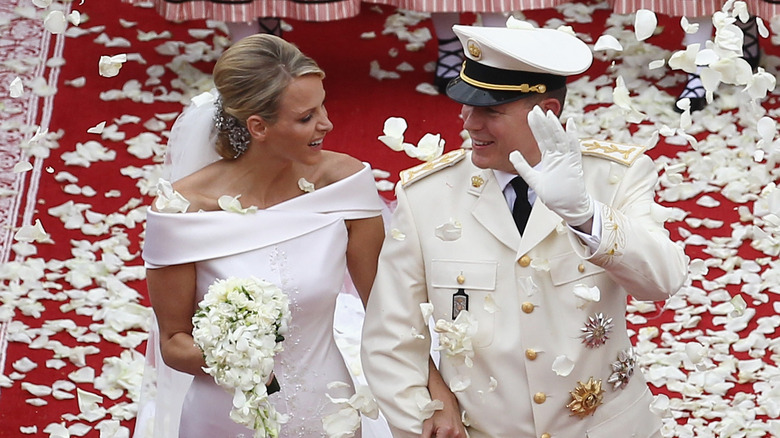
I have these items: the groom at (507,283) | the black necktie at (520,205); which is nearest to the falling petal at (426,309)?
the groom at (507,283)

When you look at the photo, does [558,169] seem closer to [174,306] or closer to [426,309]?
[426,309]

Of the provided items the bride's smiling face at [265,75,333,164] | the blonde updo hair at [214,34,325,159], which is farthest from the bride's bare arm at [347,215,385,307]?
the blonde updo hair at [214,34,325,159]

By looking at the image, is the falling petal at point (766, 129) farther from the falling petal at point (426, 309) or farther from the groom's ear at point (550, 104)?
the falling petal at point (426, 309)

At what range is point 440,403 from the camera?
260 centimetres

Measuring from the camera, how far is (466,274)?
261cm

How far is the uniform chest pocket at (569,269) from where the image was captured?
2.57m

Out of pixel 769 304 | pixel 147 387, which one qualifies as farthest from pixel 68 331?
pixel 769 304

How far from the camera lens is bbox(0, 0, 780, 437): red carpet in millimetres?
4180

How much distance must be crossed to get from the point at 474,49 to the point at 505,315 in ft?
1.73

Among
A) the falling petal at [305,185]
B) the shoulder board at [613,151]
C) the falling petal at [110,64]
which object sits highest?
the falling petal at [110,64]

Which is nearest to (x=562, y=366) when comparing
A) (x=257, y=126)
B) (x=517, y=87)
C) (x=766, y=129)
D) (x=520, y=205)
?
(x=520, y=205)

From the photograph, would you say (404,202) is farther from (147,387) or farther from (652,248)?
(147,387)

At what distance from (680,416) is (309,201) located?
156 centimetres

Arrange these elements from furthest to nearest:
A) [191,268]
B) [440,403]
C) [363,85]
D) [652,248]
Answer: [363,85] < [191,268] < [440,403] < [652,248]
